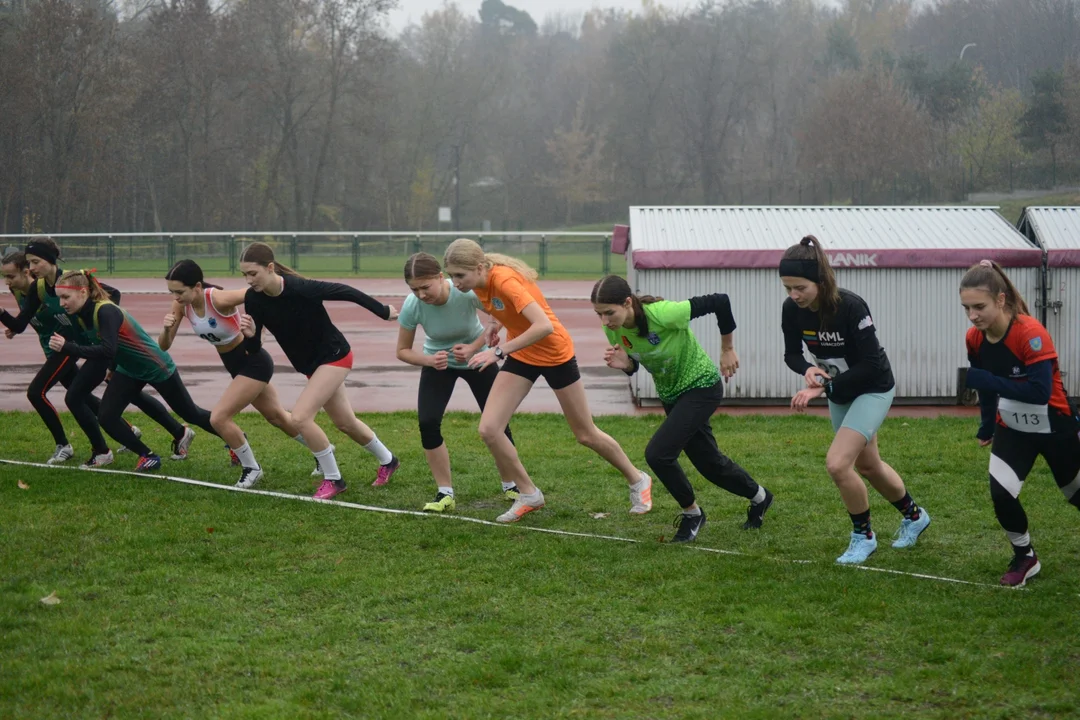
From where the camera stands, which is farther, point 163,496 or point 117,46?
point 117,46

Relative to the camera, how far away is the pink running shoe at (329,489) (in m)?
Answer: 8.32

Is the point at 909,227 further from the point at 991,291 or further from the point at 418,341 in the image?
the point at 418,341

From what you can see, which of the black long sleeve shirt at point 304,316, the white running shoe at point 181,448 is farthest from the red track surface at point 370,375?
the black long sleeve shirt at point 304,316

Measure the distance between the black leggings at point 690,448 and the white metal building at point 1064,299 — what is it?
23.2 feet

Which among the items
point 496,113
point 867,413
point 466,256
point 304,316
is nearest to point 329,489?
point 304,316

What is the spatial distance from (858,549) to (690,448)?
117 centimetres

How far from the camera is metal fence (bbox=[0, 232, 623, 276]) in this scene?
37.6 meters

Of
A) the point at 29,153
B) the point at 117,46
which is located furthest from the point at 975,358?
the point at 117,46

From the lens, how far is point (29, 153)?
4606cm

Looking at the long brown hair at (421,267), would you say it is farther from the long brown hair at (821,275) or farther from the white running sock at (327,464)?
the long brown hair at (821,275)

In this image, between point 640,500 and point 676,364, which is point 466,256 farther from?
point 640,500

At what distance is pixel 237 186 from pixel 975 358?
60.6 meters

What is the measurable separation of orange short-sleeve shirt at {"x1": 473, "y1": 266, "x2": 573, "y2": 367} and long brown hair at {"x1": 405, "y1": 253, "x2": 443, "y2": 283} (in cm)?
31

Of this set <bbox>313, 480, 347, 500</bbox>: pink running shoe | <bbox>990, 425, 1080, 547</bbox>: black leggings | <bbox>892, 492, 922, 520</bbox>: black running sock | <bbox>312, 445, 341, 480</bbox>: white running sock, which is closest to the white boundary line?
<bbox>313, 480, 347, 500</bbox>: pink running shoe
